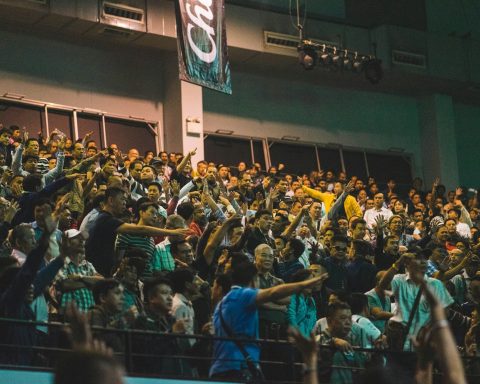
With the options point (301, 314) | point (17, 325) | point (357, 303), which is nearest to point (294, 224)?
point (357, 303)

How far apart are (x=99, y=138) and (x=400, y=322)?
37.9 ft

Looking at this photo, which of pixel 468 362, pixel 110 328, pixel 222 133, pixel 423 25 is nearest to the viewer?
pixel 110 328

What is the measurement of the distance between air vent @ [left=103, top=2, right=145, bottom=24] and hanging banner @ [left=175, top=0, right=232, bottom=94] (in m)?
3.02

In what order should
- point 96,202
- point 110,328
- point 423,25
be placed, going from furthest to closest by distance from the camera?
point 423,25, point 96,202, point 110,328

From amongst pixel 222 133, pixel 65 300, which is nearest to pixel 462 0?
pixel 222 133

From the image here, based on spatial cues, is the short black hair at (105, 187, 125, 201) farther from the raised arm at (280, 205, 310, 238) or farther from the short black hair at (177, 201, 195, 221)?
the raised arm at (280, 205, 310, 238)

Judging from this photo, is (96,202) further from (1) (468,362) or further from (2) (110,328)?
(1) (468,362)

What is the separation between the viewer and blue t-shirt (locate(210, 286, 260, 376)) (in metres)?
6.67

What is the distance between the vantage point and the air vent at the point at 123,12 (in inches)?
710

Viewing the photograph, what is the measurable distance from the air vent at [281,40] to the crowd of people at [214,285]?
24.6 ft

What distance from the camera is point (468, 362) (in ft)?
26.9

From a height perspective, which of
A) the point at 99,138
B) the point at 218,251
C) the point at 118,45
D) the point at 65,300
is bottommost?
the point at 65,300

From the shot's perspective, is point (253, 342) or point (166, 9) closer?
point (253, 342)

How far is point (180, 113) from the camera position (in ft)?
63.6
